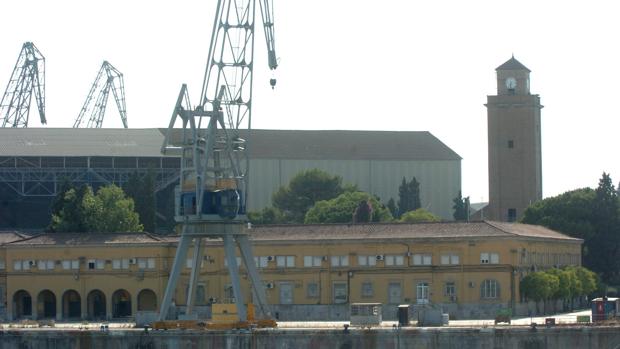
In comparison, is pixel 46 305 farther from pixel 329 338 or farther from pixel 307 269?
pixel 329 338

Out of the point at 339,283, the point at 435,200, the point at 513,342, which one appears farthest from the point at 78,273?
the point at 435,200

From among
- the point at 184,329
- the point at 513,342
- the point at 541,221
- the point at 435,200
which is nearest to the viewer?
the point at 513,342

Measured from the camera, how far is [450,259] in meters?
103

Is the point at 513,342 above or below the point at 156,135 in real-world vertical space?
below

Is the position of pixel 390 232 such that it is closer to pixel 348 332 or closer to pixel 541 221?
pixel 348 332

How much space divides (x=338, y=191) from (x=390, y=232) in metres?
62.1

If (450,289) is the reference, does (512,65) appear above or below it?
above

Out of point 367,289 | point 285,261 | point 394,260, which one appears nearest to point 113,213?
point 285,261

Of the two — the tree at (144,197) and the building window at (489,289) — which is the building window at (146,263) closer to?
the building window at (489,289)

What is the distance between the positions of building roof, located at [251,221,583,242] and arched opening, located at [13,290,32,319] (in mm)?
14330

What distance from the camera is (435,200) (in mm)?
183125

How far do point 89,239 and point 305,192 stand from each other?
193 feet

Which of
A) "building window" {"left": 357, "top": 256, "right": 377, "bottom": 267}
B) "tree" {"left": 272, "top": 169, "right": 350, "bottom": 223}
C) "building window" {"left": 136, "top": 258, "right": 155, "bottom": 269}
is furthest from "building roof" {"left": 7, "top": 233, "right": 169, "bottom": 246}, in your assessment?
"tree" {"left": 272, "top": 169, "right": 350, "bottom": 223}

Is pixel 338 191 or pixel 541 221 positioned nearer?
pixel 541 221
